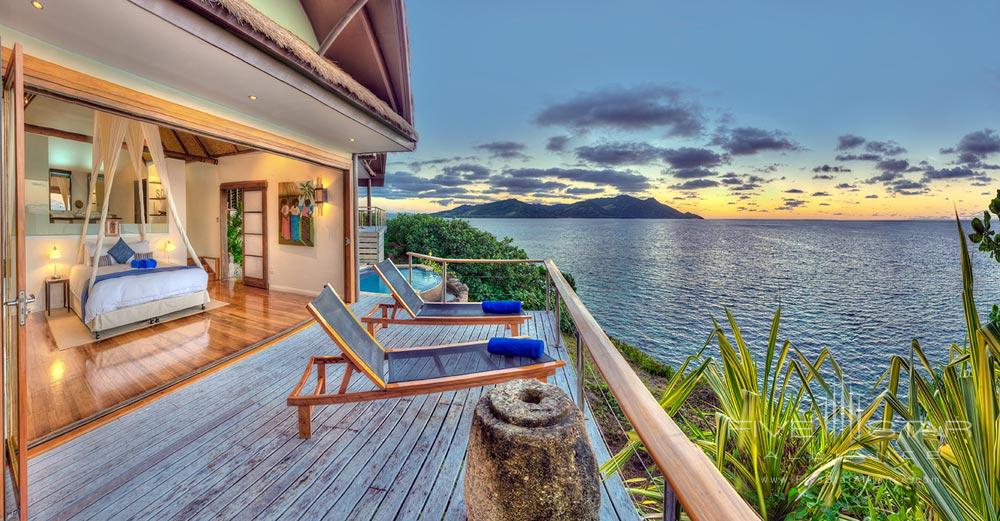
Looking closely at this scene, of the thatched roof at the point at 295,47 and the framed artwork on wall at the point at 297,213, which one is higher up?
the thatched roof at the point at 295,47

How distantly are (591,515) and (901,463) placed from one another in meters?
1.12

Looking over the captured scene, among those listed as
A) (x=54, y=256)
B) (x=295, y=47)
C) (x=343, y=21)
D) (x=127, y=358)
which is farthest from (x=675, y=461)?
(x=54, y=256)

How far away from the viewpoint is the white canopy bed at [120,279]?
14.7ft

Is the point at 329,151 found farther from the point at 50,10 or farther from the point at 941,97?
the point at 941,97

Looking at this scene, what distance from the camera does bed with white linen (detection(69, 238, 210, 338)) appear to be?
4.43m

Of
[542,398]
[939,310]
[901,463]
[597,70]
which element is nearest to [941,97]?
[939,310]

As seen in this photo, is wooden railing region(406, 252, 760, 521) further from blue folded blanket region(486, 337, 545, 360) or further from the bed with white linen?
the bed with white linen

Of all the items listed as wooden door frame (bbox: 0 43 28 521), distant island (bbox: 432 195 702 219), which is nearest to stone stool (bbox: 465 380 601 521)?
wooden door frame (bbox: 0 43 28 521)

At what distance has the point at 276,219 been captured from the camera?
7.30 meters

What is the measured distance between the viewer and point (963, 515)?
102 centimetres

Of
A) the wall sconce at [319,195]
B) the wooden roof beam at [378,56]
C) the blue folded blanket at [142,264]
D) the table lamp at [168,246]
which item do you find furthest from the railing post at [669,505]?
the table lamp at [168,246]

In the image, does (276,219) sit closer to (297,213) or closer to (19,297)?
(297,213)

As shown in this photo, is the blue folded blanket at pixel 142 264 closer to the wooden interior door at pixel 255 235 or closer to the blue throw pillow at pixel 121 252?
the blue throw pillow at pixel 121 252

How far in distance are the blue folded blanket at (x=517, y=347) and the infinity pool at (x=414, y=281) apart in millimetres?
5388
